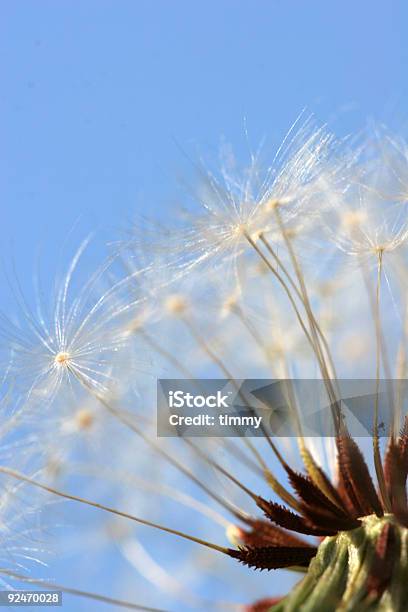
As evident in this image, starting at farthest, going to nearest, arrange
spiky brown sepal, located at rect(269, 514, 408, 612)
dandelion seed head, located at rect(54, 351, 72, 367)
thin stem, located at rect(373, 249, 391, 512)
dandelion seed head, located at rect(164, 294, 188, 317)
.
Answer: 1. dandelion seed head, located at rect(164, 294, 188, 317)
2. dandelion seed head, located at rect(54, 351, 72, 367)
3. thin stem, located at rect(373, 249, 391, 512)
4. spiky brown sepal, located at rect(269, 514, 408, 612)

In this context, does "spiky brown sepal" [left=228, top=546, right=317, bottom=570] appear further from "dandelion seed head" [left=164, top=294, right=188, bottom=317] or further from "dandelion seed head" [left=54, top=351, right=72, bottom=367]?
"dandelion seed head" [left=164, top=294, right=188, bottom=317]

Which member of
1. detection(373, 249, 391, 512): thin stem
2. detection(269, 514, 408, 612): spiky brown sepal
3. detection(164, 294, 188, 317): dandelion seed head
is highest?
detection(164, 294, 188, 317): dandelion seed head

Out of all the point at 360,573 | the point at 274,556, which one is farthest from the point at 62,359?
the point at 360,573

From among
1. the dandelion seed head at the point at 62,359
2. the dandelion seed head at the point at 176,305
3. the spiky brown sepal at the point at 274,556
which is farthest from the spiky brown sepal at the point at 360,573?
the dandelion seed head at the point at 176,305

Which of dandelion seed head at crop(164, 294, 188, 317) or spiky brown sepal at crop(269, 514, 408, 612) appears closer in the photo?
spiky brown sepal at crop(269, 514, 408, 612)

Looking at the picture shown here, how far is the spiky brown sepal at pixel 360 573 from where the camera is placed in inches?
257

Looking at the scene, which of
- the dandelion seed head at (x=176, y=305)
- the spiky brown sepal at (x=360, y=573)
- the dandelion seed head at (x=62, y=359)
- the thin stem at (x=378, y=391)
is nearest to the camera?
the spiky brown sepal at (x=360, y=573)

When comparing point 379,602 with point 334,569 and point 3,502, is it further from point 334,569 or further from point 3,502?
point 3,502

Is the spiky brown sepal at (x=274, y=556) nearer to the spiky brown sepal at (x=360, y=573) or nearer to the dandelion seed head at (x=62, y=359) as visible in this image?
the spiky brown sepal at (x=360, y=573)

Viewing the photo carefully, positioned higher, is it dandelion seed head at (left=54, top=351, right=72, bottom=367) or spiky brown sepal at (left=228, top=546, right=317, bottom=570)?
dandelion seed head at (left=54, top=351, right=72, bottom=367)

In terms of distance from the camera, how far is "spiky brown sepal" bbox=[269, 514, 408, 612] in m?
6.54

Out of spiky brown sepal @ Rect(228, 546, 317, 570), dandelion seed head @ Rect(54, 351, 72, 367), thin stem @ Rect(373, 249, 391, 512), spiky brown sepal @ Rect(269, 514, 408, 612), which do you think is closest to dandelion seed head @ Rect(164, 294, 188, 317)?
dandelion seed head @ Rect(54, 351, 72, 367)

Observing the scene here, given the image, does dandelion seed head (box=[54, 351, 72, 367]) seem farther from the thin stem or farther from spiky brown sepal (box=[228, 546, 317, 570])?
the thin stem

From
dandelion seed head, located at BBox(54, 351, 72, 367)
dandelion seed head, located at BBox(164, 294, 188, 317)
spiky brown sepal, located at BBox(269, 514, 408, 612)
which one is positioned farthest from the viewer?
dandelion seed head, located at BBox(164, 294, 188, 317)
